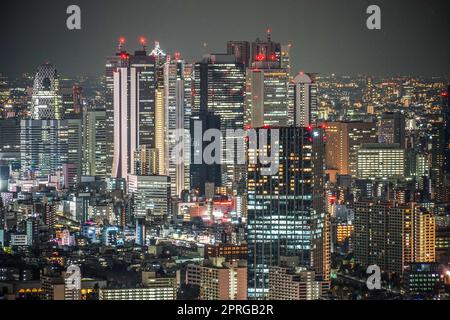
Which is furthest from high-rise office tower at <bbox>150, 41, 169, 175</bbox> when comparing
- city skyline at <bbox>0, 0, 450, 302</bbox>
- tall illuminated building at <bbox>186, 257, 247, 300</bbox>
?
tall illuminated building at <bbox>186, 257, 247, 300</bbox>

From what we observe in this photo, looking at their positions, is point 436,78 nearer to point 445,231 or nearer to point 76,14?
point 445,231

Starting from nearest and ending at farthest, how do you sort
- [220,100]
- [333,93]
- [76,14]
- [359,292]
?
1. [359,292]
2. [76,14]
3. [333,93]
4. [220,100]

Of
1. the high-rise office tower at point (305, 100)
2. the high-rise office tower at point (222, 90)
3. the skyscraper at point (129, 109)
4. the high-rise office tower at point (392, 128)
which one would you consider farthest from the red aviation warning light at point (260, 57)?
the high-rise office tower at point (392, 128)

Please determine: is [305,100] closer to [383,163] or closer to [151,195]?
[383,163]

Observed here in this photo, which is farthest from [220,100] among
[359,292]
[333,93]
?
[359,292]

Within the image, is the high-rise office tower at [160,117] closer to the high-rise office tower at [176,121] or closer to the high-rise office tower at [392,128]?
the high-rise office tower at [176,121]

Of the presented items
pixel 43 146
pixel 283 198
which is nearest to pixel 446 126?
pixel 283 198

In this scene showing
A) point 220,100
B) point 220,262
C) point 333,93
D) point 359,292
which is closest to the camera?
point 359,292
